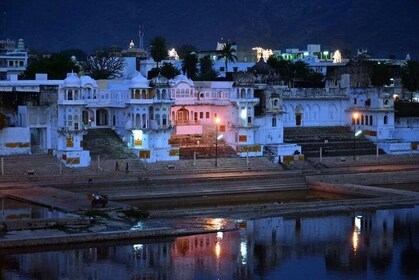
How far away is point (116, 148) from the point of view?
59.6 metres

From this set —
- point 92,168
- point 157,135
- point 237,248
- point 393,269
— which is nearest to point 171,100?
point 157,135

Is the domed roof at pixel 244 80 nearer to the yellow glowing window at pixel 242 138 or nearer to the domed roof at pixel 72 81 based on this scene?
the yellow glowing window at pixel 242 138

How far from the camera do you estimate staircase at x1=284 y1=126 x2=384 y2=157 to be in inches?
2557

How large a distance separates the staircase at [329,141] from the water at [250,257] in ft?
70.7

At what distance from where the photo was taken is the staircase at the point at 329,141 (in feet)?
213

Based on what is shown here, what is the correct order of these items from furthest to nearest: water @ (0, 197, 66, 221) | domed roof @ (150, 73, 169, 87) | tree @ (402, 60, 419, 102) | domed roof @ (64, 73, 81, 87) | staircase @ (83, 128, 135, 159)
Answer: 1. tree @ (402, 60, 419, 102)
2. domed roof @ (150, 73, 169, 87)
3. staircase @ (83, 128, 135, 159)
4. domed roof @ (64, 73, 81, 87)
5. water @ (0, 197, 66, 221)

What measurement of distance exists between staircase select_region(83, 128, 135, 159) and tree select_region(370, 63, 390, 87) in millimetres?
33320

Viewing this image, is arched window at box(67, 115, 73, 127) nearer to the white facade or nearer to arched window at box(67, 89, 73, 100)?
the white facade

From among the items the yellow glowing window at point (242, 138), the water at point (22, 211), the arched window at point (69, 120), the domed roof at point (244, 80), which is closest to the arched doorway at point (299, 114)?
the domed roof at point (244, 80)

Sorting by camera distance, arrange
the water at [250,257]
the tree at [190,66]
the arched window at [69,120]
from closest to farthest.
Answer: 1. the water at [250,257]
2. the arched window at [69,120]
3. the tree at [190,66]

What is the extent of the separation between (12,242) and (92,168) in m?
19.6

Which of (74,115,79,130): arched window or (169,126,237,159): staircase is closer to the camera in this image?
(74,115,79,130): arched window

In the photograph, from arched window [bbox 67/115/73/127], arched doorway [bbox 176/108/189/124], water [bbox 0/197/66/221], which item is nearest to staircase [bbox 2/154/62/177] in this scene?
arched window [bbox 67/115/73/127]

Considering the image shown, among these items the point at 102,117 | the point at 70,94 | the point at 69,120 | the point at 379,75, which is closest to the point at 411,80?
the point at 379,75
